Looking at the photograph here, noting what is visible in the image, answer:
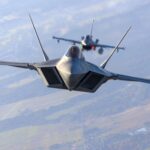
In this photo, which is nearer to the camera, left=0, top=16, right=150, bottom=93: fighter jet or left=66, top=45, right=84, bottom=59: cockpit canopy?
left=0, top=16, right=150, bottom=93: fighter jet

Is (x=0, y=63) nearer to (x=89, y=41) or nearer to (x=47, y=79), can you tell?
(x=47, y=79)

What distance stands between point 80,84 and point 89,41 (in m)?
66.4

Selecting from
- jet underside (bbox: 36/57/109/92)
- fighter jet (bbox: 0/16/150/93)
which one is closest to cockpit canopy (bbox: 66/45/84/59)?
fighter jet (bbox: 0/16/150/93)

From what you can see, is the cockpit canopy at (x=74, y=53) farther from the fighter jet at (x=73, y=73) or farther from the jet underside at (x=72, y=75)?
the jet underside at (x=72, y=75)

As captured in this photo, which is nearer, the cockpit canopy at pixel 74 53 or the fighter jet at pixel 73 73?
the fighter jet at pixel 73 73

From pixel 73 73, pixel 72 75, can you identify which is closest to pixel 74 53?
pixel 73 73

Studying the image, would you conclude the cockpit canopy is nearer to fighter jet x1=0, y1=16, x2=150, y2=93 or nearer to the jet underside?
fighter jet x1=0, y1=16, x2=150, y2=93

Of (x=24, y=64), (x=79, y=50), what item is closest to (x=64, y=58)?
(x=79, y=50)

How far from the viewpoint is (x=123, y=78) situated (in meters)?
35.5

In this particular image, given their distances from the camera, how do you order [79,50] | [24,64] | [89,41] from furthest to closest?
[89,41], [24,64], [79,50]

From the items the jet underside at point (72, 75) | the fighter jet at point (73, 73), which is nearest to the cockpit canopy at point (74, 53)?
the fighter jet at point (73, 73)

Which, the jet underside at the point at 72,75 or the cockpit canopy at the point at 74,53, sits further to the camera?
the cockpit canopy at the point at 74,53

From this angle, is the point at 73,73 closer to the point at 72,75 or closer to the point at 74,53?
the point at 72,75

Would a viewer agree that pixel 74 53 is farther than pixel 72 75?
Yes
